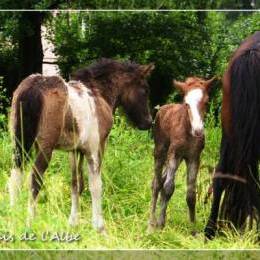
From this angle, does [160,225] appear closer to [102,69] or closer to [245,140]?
[245,140]

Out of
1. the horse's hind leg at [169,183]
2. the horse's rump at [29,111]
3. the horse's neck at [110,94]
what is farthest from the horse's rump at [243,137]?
the horse's rump at [29,111]

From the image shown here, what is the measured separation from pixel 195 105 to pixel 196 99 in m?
0.05

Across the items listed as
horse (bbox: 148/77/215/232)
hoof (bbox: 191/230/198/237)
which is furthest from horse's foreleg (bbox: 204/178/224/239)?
horse (bbox: 148/77/215/232)

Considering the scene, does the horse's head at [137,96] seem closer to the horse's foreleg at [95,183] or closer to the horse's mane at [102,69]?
the horse's mane at [102,69]

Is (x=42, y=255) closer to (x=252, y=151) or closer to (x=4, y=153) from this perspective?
(x=252, y=151)

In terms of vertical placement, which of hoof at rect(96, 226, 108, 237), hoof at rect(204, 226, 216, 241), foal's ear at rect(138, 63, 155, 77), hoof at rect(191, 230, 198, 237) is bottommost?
hoof at rect(191, 230, 198, 237)

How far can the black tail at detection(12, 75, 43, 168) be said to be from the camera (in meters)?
5.19

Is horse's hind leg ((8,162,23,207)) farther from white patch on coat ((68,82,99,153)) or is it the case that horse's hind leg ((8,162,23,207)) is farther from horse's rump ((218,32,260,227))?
horse's rump ((218,32,260,227))

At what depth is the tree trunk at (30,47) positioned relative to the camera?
21.8ft

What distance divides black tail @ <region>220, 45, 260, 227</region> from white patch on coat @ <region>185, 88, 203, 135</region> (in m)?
0.25

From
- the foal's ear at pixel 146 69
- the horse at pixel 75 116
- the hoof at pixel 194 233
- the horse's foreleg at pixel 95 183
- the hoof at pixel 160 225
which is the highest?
the foal's ear at pixel 146 69

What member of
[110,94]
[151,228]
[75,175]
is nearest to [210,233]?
[151,228]

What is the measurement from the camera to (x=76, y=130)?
17.7 feet

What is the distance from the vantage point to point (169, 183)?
5.89 meters
